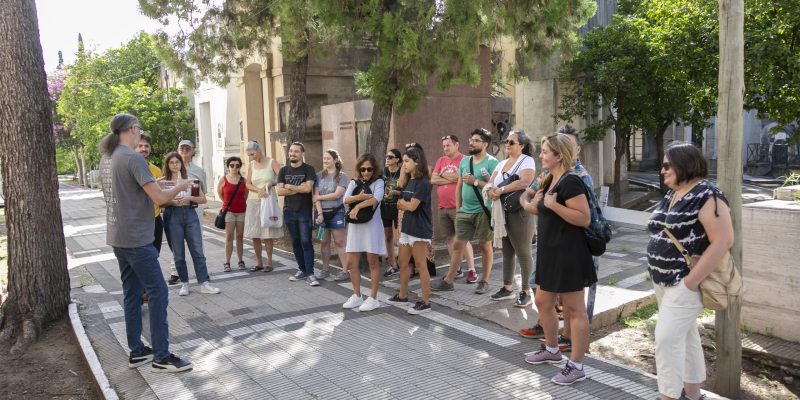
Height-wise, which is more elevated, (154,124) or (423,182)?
(154,124)

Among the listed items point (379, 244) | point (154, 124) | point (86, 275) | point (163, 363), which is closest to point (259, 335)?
point (163, 363)

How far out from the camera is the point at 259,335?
5.72m

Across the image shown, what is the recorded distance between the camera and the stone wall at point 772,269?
190 inches

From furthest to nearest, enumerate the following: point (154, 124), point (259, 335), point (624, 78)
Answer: point (154, 124) → point (624, 78) → point (259, 335)

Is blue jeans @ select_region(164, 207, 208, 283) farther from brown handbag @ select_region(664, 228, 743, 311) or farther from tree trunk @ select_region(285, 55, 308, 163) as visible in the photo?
brown handbag @ select_region(664, 228, 743, 311)

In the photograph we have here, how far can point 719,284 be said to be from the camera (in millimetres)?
3590

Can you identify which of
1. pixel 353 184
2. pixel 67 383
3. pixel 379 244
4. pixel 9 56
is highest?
pixel 9 56

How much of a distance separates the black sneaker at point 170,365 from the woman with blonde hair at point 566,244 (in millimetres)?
2784

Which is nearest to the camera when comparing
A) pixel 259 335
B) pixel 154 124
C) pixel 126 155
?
pixel 126 155

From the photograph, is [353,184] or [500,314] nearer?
[500,314]

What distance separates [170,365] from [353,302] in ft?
6.96

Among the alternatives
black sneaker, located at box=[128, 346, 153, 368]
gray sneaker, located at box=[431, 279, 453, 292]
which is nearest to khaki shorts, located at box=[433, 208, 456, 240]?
gray sneaker, located at box=[431, 279, 453, 292]

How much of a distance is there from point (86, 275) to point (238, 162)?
8.89 ft

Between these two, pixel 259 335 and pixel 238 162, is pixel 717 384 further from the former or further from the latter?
pixel 238 162
